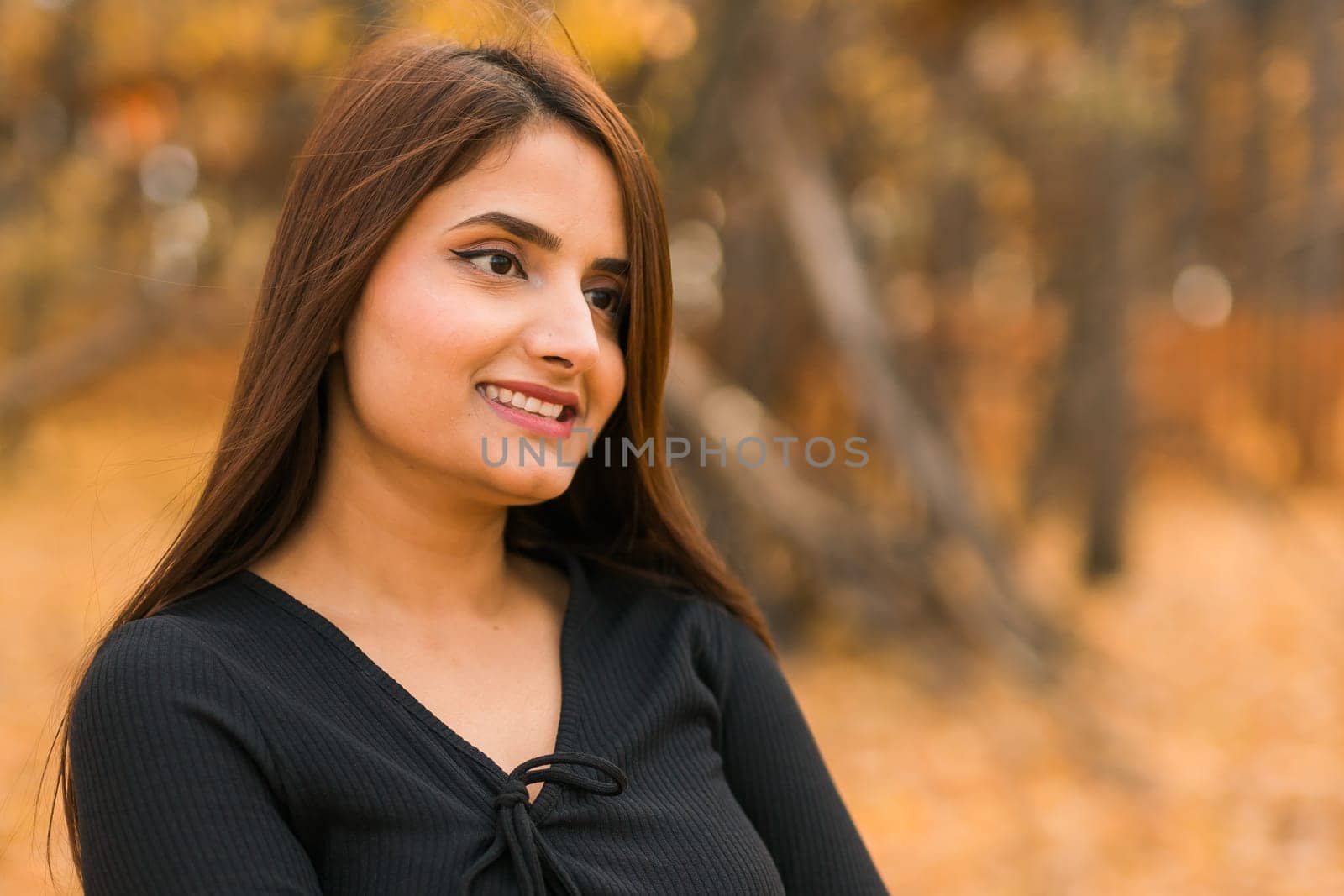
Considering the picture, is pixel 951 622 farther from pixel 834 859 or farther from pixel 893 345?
pixel 834 859

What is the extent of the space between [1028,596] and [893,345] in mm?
1170

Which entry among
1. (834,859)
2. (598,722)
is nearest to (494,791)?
(598,722)

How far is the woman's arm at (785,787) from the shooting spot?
1.53 meters

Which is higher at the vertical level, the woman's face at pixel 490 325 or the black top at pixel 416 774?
the woman's face at pixel 490 325

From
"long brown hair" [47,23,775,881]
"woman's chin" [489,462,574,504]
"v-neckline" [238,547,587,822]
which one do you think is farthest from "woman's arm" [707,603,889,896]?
"long brown hair" [47,23,775,881]

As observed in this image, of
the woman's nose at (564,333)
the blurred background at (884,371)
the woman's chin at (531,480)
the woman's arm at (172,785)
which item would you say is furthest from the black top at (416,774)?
the blurred background at (884,371)

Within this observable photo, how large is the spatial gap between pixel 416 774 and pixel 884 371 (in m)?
4.03

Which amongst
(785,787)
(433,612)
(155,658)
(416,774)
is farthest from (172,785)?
(785,787)

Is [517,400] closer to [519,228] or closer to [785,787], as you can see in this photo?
[519,228]

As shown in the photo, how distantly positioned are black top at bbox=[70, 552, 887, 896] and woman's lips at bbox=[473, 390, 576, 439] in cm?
29

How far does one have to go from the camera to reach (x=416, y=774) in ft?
4.17

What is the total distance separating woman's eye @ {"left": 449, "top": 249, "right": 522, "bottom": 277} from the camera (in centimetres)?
138

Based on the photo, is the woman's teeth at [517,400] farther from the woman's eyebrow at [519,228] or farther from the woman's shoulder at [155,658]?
the woman's shoulder at [155,658]

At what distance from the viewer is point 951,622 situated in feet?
16.5
